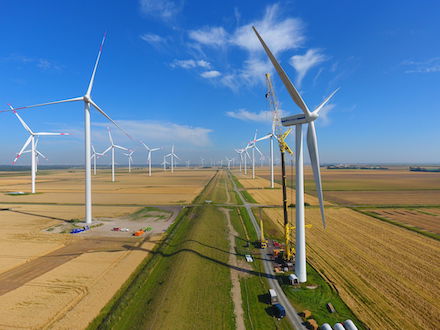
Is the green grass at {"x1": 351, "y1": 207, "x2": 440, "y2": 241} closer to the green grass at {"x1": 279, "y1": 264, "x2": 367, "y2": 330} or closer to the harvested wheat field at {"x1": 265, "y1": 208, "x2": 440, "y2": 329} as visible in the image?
the harvested wheat field at {"x1": 265, "y1": 208, "x2": 440, "y2": 329}

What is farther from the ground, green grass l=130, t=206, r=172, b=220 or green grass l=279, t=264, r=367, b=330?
green grass l=130, t=206, r=172, b=220

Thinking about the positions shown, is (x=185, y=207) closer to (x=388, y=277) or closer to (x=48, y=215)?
(x=48, y=215)

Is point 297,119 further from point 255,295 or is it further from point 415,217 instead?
point 415,217

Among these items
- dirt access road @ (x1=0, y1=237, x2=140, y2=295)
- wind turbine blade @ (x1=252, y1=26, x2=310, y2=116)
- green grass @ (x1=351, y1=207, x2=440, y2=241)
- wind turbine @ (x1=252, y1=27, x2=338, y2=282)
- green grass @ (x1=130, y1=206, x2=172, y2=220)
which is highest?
wind turbine blade @ (x1=252, y1=26, x2=310, y2=116)

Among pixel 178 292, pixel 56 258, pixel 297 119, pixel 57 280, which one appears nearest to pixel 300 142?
pixel 297 119

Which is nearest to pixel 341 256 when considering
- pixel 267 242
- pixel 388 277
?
pixel 388 277

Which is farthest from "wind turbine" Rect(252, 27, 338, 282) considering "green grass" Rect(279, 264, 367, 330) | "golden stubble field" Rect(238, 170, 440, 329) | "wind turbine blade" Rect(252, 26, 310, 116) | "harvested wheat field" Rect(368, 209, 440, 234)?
"harvested wheat field" Rect(368, 209, 440, 234)
